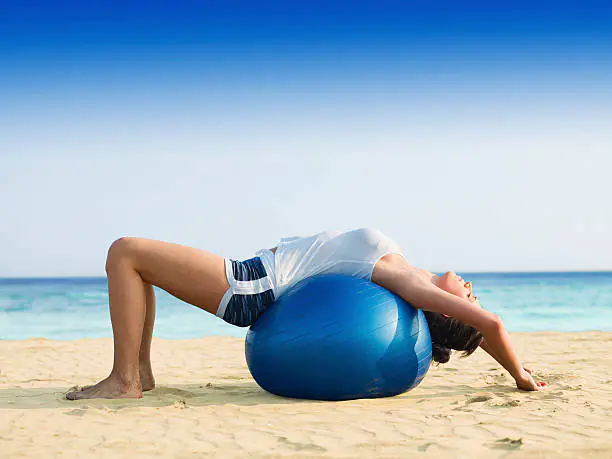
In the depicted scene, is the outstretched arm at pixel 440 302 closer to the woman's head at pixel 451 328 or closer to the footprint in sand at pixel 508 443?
the woman's head at pixel 451 328

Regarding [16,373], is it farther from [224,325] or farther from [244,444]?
[224,325]

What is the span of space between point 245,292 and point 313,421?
95 cm

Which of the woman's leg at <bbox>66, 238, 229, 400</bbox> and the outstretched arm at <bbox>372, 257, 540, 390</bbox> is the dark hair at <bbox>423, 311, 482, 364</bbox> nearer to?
the outstretched arm at <bbox>372, 257, 540, 390</bbox>

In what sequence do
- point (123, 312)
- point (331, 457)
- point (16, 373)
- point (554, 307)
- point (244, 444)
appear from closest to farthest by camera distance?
point (331, 457), point (244, 444), point (123, 312), point (16, 373), point (554, 307)

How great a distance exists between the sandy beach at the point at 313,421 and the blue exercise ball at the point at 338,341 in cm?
14

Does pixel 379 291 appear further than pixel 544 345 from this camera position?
No

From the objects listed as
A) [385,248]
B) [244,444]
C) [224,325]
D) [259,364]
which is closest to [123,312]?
[259,364]

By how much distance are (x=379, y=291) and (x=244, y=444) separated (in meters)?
1.45

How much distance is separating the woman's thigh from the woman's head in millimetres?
1474

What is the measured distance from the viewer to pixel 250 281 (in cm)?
445

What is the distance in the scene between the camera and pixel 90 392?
458 centimetres

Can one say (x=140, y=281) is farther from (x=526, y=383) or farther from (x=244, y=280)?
(x=526, y=383)

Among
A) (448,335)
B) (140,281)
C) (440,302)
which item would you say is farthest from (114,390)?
(448,335)

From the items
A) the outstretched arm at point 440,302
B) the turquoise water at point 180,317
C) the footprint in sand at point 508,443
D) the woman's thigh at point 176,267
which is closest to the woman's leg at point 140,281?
the woman's thigh at point 176,267
